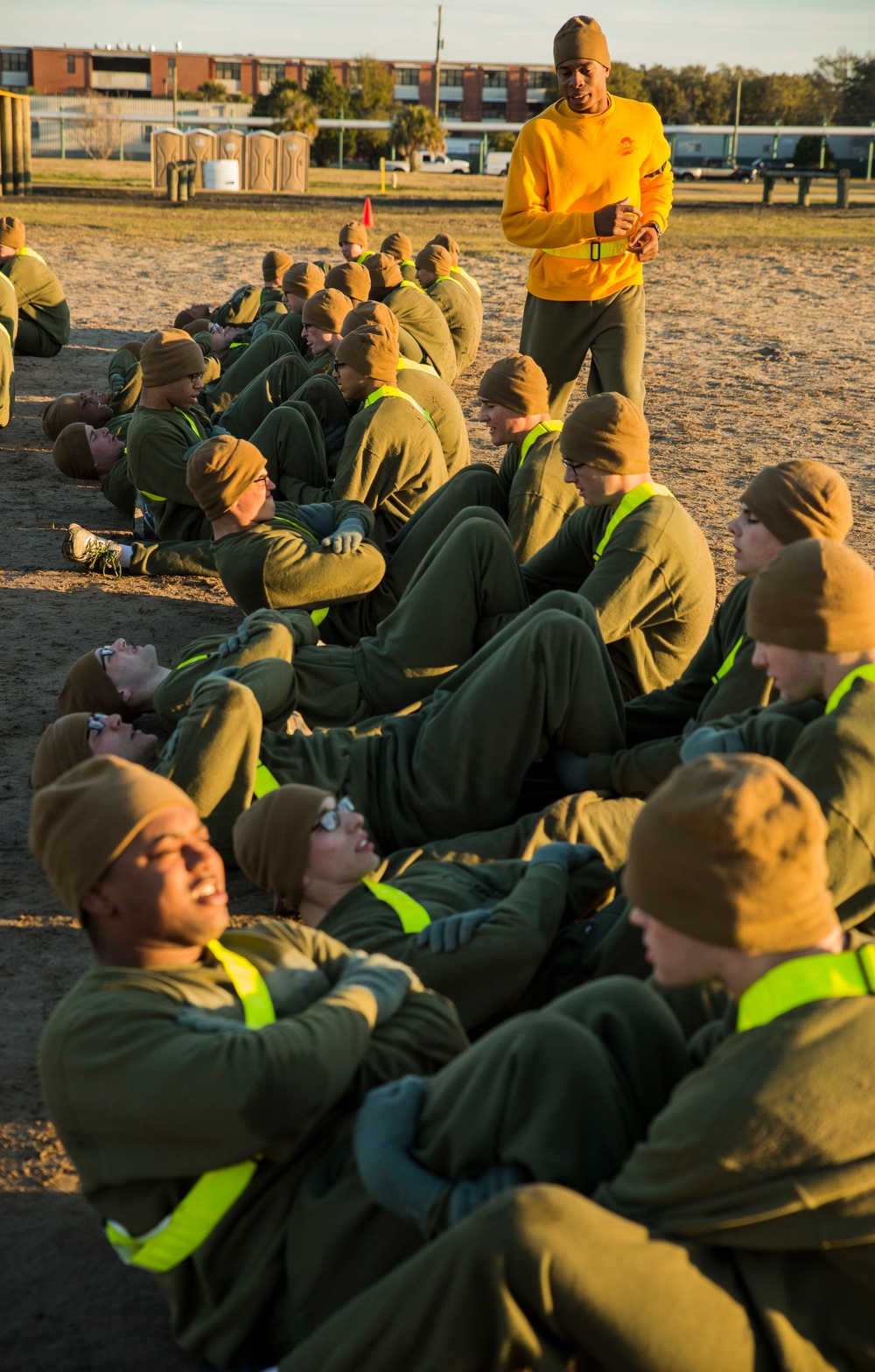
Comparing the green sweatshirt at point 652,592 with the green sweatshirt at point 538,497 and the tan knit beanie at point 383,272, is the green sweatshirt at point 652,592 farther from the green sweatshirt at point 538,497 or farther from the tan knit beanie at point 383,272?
the tan knit beanie at point 383,272

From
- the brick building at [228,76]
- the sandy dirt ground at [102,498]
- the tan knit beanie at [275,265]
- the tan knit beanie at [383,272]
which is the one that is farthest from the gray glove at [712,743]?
the brick building at [228,76]

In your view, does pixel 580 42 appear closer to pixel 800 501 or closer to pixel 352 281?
pixel 352 281


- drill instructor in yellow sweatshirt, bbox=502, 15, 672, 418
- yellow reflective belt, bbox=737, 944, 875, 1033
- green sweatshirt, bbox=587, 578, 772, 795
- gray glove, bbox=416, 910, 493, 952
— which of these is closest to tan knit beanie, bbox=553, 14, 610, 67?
drill instructor in yellow sweatshirt, bbox=502, 15, 672, 418

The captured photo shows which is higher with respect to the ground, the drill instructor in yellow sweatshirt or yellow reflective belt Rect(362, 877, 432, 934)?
the drill instructor in yellow sweatshirt

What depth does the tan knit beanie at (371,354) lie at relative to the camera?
23.4 ft

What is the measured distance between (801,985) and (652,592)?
2.76m

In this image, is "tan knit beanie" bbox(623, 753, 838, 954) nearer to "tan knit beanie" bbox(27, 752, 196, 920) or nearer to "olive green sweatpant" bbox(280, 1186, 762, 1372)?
"olive green sweatpant" bbox(280, 1186, 762, 1372)

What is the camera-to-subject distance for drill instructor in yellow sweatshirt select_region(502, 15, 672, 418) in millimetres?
7477

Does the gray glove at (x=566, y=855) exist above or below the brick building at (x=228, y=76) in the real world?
below

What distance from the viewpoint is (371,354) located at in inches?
280

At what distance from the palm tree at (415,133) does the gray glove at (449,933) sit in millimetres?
49161

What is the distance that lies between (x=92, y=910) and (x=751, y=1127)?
1303 millimetres

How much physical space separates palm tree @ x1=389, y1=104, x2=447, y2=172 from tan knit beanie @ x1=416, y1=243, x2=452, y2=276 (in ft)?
126

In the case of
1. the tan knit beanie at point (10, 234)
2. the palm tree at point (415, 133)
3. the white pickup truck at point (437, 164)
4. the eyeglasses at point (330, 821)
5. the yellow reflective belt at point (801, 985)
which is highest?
the palm tree at point (415, 133)
